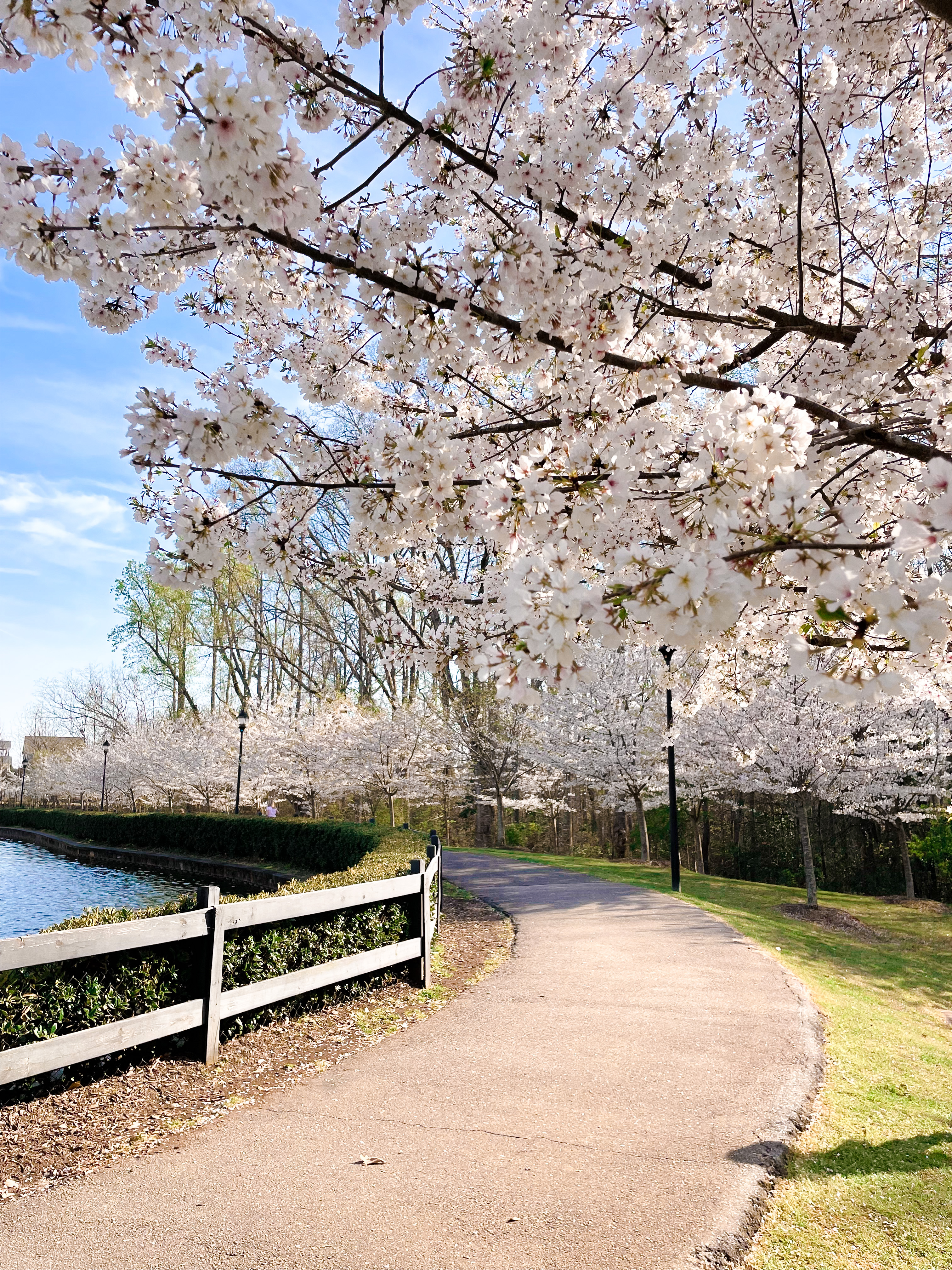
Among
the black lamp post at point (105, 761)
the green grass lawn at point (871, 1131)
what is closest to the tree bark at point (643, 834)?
the green grass lawn at point (871, 1131)

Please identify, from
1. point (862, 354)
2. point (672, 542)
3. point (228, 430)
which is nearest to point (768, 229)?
point (862, 354)

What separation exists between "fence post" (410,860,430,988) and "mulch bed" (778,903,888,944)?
762 centimetres

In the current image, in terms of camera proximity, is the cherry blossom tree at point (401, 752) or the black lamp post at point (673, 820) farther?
the cherry blossom tree at point (401, 752)

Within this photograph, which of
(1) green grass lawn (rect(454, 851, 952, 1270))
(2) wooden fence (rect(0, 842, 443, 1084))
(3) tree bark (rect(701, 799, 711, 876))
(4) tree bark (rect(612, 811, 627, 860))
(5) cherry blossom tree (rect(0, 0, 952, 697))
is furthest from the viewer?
(4) tree bark (rect(612, 811, 627, 860))

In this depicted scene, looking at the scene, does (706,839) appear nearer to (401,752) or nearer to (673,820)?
(401,752)

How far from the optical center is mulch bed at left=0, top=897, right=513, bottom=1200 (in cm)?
345

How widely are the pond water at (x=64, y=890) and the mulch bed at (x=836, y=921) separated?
10.2 metres

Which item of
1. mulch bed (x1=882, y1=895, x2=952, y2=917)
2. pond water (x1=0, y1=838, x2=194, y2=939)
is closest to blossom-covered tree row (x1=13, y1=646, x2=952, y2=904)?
mulch bed (x1=882, y1=895, x2=952, y2=917)

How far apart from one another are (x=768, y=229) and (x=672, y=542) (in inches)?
97.4

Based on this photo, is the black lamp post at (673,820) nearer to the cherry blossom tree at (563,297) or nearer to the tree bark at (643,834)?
the tree bark at (643,834)

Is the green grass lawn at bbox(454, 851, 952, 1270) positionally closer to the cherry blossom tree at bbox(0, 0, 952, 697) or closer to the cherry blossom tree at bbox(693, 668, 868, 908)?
the cherry blossom tree at bbox(0, 0, 952, 697)

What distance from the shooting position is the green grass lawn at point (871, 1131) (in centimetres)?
290

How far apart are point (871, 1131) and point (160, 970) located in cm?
397

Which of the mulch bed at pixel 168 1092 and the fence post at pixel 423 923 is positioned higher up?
the fence post at pixel 423 923
